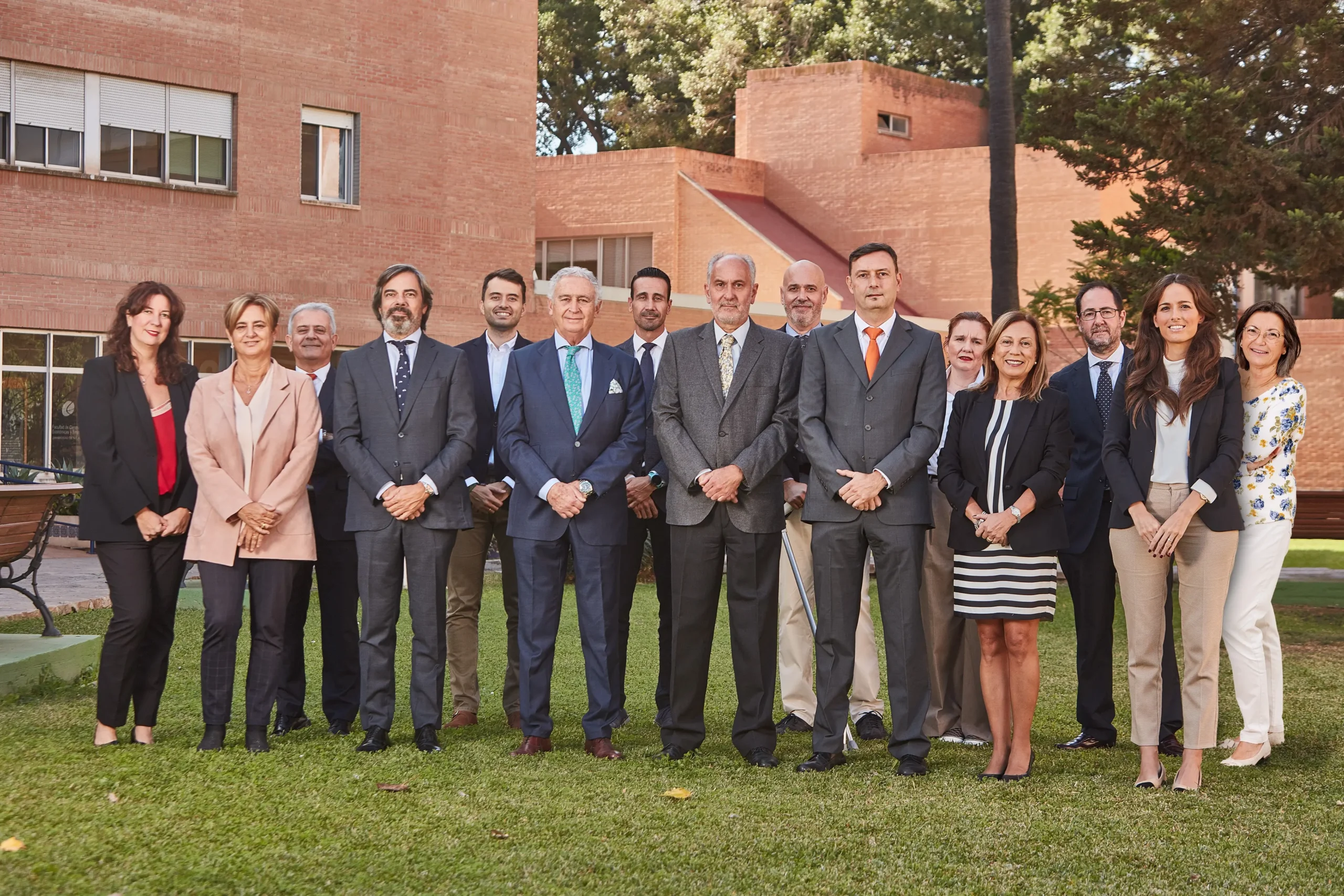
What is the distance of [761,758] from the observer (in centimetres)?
675

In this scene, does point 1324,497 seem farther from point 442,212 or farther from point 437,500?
point 442,212

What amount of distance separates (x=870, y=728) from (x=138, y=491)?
3821 millimetres

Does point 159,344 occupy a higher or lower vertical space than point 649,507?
higher

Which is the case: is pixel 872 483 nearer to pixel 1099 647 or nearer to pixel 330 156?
pixel 1099 647

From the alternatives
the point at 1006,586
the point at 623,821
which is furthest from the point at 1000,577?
the point at 623,821

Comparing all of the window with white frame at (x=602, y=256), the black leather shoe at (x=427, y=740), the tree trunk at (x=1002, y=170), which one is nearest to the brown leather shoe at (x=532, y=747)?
the black leather shoe at (x=427, y=740)

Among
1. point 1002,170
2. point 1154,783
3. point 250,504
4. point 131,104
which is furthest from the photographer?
point 131,104

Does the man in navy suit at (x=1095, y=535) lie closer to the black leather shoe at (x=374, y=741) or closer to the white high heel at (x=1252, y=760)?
the white high heel at (x=1252, y=760)

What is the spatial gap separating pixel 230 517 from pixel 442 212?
678 inches

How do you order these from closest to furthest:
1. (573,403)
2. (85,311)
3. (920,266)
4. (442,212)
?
(573,403)
(85,311)
(442,212)
(920,266)

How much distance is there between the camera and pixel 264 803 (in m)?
5.72

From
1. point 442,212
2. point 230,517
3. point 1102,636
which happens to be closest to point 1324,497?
point 1102,636

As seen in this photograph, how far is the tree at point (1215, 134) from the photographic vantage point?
631 inches

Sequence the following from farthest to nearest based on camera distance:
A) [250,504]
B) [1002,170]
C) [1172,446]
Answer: [1002,170] → [250,504] → [1172,446]
